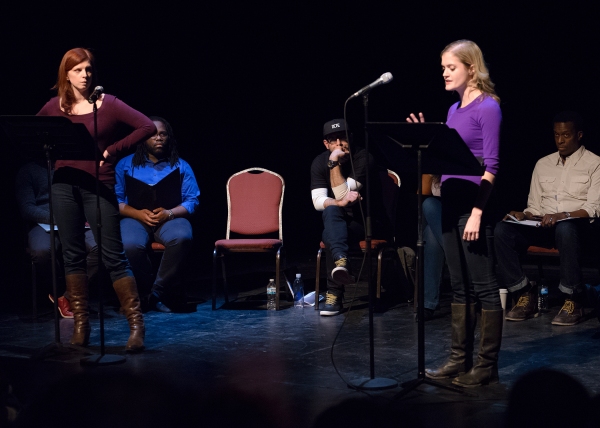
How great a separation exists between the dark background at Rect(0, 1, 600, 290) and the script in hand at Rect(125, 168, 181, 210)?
58.3 inches

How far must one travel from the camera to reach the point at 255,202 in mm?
5324

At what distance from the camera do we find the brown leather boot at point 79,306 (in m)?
3.71

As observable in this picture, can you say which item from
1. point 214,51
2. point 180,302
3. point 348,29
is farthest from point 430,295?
point 214,51

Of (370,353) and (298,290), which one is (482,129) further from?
(298,290)

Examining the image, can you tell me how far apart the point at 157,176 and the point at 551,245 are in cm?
271

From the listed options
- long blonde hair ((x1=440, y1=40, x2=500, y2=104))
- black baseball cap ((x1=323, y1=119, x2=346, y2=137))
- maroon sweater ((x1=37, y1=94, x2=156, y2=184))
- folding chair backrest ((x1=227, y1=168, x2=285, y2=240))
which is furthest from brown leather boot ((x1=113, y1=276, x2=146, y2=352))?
long blonde hair ((x1=440, y1=40, x2=500, y2=104))

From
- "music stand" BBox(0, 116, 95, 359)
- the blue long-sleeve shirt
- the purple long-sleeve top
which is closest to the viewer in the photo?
the purple long-sleeve top

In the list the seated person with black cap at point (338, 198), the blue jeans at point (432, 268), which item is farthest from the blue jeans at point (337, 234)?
the blue jeans at point (432, 268)

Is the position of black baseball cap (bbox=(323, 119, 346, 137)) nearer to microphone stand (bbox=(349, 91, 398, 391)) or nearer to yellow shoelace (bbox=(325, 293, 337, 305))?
yellow shoelace (bbox=(325, 293, 337, 305))

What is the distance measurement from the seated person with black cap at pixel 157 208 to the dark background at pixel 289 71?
1.45 m

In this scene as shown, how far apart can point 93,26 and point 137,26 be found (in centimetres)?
43

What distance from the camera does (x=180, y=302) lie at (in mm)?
5047

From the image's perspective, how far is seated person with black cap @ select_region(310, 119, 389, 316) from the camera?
469 centimetres

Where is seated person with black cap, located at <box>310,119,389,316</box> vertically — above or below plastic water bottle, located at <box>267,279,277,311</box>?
above
